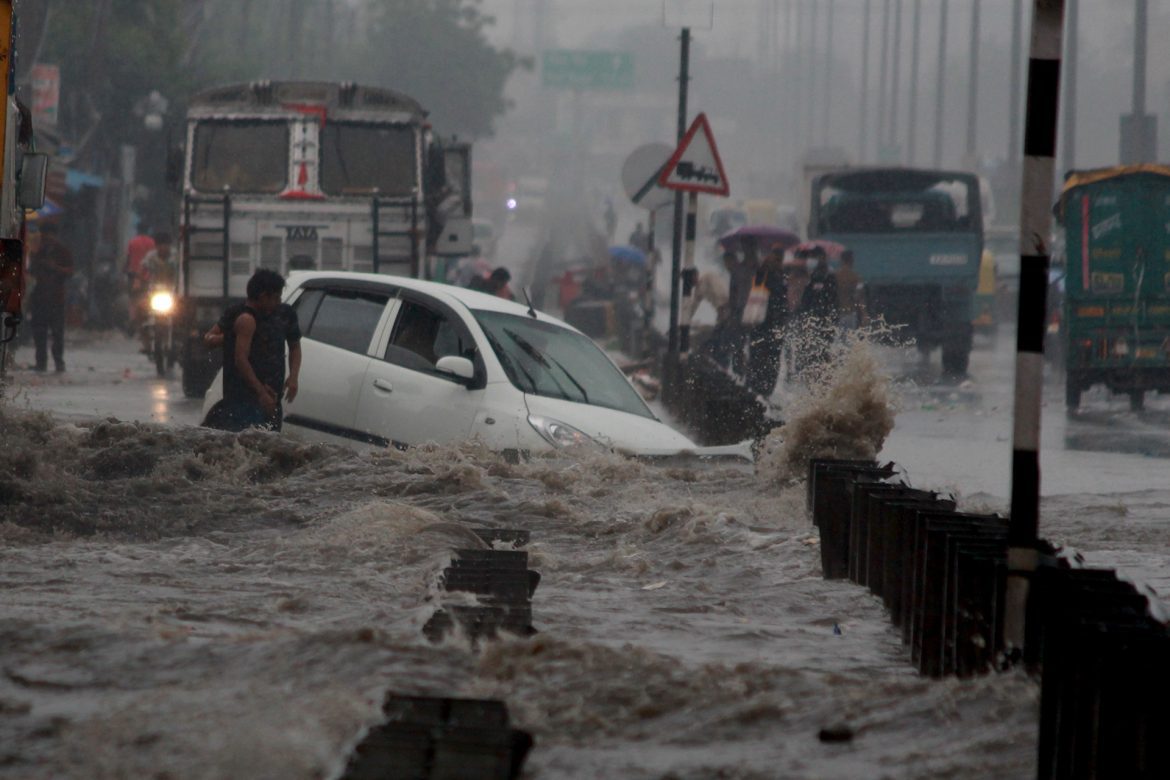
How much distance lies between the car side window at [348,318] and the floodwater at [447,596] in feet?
2.70

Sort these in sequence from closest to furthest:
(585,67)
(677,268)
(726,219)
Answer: (677,268) < (726,219) < (585,67)

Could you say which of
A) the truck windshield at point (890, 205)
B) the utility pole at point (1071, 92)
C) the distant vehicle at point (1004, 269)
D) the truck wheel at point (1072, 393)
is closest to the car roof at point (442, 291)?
the truck wheel at point (1072, 393)

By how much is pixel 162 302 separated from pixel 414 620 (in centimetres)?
1618

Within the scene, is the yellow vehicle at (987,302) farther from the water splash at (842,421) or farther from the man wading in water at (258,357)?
the man wading in water at (258,357)

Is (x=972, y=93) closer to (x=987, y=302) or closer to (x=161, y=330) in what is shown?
(x=987, y=302)

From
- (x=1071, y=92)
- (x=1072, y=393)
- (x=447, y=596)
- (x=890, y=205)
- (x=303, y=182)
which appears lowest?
(x=1072, y=393)

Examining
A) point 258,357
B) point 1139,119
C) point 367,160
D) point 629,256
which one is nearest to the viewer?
point 258,357

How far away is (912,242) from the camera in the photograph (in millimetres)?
27828

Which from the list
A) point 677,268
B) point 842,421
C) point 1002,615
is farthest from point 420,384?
point 677,268

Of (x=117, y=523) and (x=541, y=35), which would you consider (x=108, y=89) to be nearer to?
(x=117, y=523)

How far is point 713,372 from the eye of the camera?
1775cm

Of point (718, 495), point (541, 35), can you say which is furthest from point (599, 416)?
point (541, 35)

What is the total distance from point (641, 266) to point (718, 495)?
2904 cm

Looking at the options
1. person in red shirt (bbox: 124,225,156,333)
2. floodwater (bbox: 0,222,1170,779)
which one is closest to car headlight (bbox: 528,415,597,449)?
floodwater (bbox: 0,222,1170,779)
